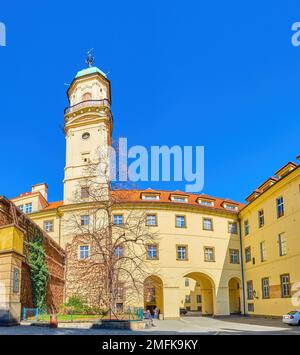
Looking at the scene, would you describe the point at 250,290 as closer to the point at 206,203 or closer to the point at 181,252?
the point at 181,252

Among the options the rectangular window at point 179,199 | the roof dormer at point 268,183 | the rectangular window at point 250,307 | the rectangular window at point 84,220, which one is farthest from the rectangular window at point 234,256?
the rectangular window at point 84,220

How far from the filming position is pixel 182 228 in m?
34.5

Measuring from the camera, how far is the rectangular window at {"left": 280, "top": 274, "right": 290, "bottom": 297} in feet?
84.1

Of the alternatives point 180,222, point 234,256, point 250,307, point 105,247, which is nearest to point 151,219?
point 180,222

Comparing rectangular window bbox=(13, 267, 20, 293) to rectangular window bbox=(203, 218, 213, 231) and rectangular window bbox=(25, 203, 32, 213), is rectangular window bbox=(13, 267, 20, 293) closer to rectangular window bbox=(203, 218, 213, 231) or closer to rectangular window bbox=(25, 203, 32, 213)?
rectangular window bbox=(203, 218, 213, 231)

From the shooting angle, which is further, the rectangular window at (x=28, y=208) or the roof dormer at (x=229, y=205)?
the rectangular window at (x=28, y=208)

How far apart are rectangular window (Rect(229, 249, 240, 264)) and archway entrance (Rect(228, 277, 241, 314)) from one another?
210 cm

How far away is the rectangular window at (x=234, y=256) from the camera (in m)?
35.5

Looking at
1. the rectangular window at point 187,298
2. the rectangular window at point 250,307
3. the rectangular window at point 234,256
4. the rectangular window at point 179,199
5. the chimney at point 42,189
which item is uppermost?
the chimney at point 42,189

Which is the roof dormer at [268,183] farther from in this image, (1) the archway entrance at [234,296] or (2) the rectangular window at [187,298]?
(2) the rectangular window at [187,298]

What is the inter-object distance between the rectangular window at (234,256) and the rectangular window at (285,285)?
9012 mm

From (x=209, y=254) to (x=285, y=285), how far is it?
9.52 meters
